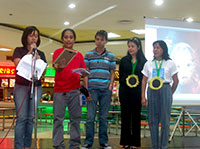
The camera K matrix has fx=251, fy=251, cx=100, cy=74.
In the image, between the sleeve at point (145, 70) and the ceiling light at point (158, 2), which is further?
the ceiling light at point (158, 2)

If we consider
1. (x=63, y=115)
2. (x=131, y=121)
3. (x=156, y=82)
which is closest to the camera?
(x=63, y=115)

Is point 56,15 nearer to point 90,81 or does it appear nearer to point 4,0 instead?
point 4,0

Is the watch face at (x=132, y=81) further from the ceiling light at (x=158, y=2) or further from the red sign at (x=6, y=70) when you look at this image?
the red sign at (x=6, y=70)

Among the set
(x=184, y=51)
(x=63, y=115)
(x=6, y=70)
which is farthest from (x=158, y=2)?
(x=6, y=70)

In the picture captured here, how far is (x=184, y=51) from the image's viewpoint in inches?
152

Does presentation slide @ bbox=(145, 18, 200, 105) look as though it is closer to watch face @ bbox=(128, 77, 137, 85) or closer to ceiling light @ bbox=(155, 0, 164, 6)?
watch face @ bbox=(128, 77, 137, 85)

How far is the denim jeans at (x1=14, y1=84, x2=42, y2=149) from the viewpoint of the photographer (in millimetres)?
2291

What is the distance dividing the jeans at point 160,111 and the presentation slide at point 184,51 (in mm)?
946

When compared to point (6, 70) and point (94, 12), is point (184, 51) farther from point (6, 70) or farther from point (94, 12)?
point (6, 70)

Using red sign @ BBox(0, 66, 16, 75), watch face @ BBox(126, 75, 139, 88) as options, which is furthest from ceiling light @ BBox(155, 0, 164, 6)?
red sign @ BBox(0, 66, 16, 75)

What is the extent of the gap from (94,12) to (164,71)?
414 cm

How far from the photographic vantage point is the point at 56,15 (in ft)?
22.7

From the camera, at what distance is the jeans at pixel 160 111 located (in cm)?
284

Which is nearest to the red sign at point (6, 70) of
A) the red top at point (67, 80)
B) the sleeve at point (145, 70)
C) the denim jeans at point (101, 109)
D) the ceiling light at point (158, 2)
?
the ceiling light at point (158, 2)
